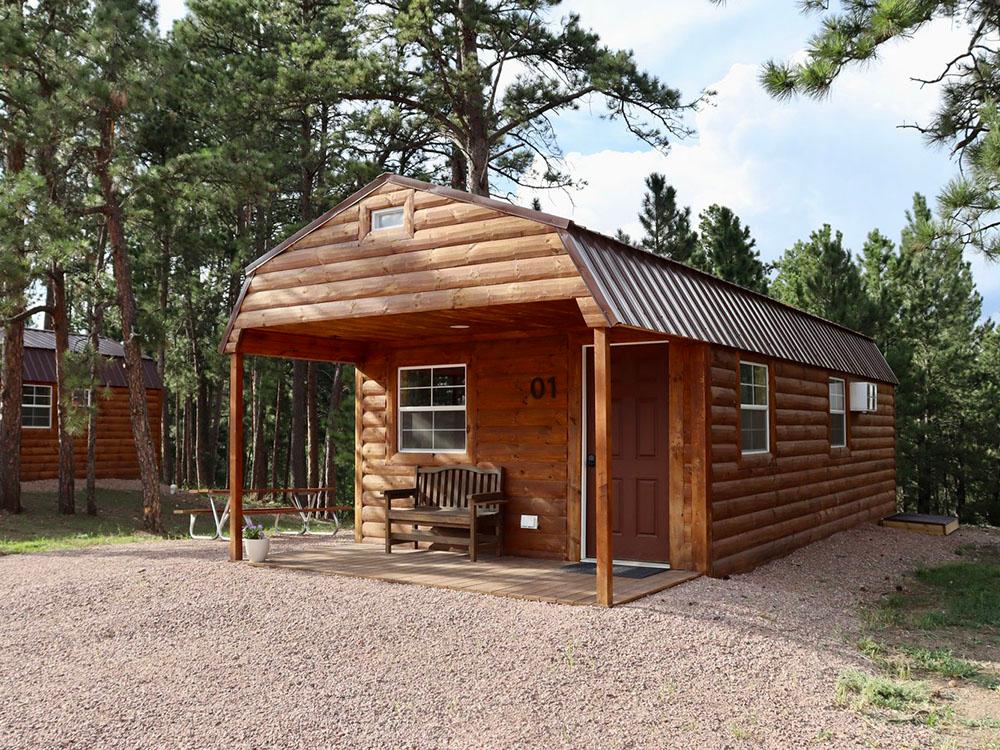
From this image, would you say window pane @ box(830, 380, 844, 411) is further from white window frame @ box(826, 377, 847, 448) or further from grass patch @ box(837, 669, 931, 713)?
grass patch @ box(837, 669, 931, 713)

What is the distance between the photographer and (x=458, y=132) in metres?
15.5

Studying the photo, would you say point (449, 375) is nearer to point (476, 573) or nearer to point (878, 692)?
point (476, 573)

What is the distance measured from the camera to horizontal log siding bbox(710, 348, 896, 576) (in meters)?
8.13

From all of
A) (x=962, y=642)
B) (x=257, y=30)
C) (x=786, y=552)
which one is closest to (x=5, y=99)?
(x=257, y=30)

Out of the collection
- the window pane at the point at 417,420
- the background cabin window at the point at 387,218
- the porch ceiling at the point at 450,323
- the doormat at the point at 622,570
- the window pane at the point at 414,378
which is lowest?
the doormat at the point at 622,570

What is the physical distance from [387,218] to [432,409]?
2655 mm

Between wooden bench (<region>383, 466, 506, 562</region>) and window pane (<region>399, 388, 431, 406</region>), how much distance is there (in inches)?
29.8

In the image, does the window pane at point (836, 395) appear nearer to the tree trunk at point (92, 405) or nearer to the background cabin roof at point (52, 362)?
the tree trunk at point (92, 405)

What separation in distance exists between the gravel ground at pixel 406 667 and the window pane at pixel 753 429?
69.9 inches

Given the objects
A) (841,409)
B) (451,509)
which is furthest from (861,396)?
(451,509)

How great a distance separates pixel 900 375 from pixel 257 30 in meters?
15.1

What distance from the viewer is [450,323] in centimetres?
829

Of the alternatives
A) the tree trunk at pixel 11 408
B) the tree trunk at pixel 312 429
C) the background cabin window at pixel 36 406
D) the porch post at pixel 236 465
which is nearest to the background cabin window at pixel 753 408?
the porch post at pixel 236 465

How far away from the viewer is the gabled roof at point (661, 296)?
21.2 ft
